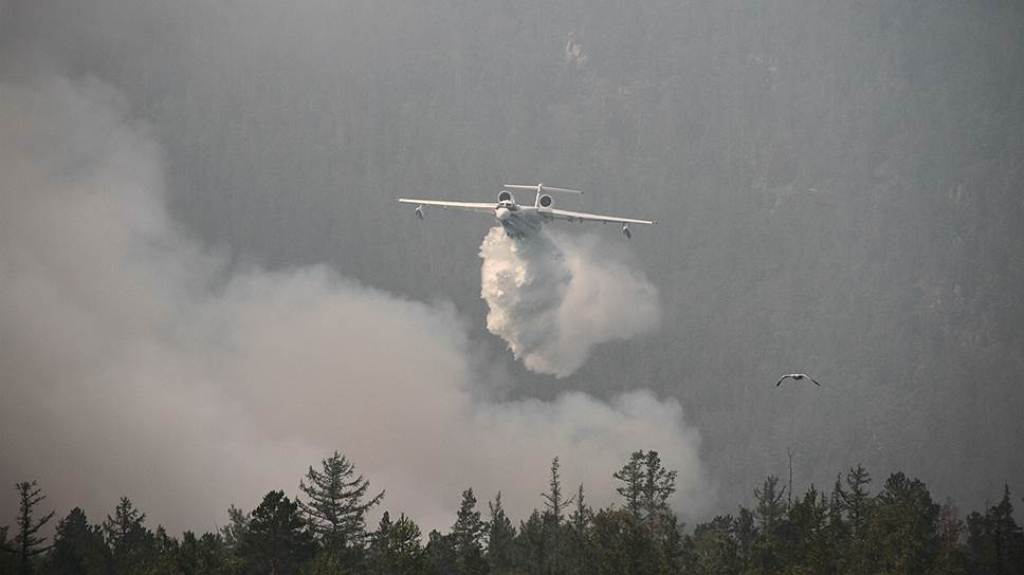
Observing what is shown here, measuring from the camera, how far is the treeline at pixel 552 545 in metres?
71.0

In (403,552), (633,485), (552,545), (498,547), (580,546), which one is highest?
(633,485)

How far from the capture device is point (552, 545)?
306 feet

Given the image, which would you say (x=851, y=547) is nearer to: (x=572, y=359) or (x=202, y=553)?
(x=202, y=553)

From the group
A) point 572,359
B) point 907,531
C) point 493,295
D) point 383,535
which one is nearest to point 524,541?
point 383,535

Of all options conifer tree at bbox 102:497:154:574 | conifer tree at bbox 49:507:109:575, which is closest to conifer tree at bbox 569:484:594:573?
conifer tree at bbox 102:497:154:574

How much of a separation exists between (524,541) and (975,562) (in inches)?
1256

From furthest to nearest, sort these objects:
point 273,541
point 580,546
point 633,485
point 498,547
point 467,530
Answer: point 633,485 → point 467,530 → point 498,547 → point 580,546 → point 273,541

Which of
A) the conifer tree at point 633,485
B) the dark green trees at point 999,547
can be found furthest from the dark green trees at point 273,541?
the dark green trees at point 999,547

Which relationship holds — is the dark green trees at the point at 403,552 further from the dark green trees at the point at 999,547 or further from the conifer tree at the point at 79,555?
the dark green trees at the point at 999,547

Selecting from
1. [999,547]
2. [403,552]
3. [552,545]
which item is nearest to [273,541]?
[403,552]

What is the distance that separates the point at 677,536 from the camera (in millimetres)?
76938

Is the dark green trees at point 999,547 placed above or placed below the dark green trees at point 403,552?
above

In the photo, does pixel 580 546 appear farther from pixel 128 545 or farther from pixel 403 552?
pixel 128 545

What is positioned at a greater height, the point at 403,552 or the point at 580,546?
the point at 580,546
